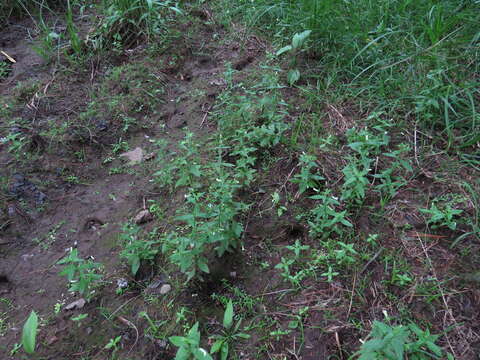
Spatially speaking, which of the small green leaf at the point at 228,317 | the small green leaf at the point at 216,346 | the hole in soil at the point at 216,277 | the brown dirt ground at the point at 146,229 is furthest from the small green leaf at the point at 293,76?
the small green leaf at the point at 216,346

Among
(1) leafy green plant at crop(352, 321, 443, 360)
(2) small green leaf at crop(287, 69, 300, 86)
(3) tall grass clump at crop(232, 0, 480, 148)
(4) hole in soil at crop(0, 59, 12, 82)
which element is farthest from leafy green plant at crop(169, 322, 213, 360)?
(4) hole in soil at crop(0, 59, 12, 82)

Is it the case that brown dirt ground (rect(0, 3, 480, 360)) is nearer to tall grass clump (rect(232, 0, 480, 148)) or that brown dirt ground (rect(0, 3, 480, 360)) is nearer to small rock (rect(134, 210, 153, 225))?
small rock (rect(134, 210, 153, 225))

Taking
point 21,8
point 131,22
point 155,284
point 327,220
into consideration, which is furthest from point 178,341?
point 21,8

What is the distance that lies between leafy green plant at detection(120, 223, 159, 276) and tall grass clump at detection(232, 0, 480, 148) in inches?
57.1

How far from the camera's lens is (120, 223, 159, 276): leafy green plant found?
197cm

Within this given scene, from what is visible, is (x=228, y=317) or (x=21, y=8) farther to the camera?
(x=21, y=8)

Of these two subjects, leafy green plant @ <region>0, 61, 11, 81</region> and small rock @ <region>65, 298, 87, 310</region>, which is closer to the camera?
small rock @ <region>65, 298, 87, 310</region>

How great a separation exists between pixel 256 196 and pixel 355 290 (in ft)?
2.38

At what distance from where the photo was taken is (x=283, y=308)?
5.88 ft

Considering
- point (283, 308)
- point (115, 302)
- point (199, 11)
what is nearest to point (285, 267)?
point (283, 308)

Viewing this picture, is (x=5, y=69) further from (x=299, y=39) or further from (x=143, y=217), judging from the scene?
(x=299, y=39)

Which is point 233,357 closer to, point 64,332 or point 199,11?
point 64,332

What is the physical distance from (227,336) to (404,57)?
78.7 inches

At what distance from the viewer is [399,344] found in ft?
4.58
